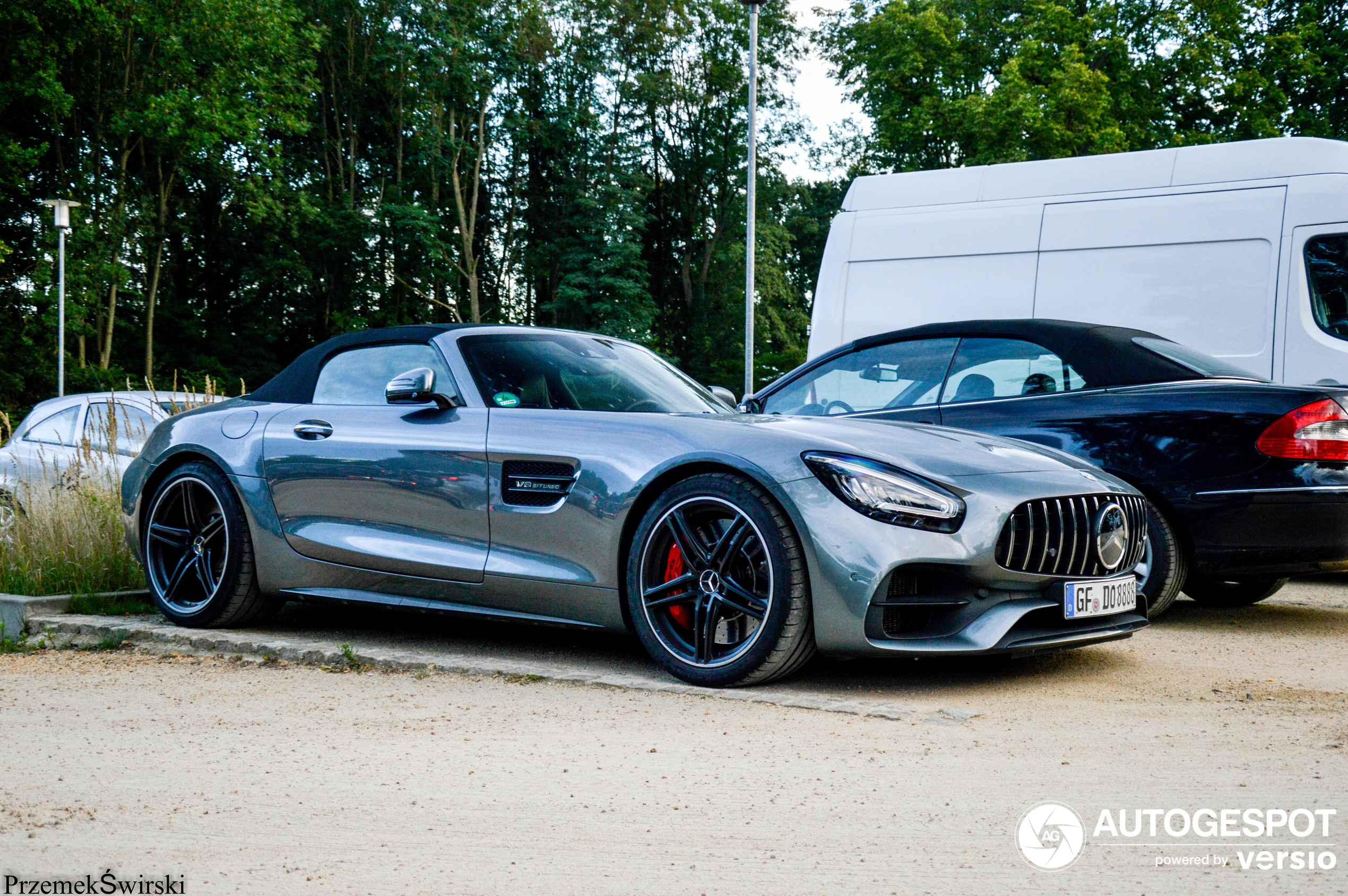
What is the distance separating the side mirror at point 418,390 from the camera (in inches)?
215

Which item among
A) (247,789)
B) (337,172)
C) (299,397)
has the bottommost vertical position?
(247,789)

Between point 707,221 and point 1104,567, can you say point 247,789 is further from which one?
point 707,221

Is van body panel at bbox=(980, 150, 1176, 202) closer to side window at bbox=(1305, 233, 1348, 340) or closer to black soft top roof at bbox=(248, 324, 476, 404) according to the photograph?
side window at bbox=(1305, 233, 1348, 340)

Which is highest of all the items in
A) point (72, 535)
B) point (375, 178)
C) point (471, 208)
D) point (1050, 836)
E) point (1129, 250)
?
point (375, 178)

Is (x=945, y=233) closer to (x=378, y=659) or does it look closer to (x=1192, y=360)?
(x=1192, y=360)

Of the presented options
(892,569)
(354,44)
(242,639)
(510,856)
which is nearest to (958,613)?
(892,569)

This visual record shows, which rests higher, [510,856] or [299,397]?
[299,397]

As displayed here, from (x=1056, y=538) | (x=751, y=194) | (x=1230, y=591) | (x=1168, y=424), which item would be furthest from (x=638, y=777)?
(x=751, y=194)

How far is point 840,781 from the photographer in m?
3.53

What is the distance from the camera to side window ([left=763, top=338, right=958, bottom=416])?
7195 millimetres

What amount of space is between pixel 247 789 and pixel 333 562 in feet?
7.64

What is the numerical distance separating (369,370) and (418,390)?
74cm

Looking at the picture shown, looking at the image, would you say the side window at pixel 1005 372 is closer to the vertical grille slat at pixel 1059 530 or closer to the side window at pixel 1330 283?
the vertical grille slat at pixel 1059 530

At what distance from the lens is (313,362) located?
6312mm
